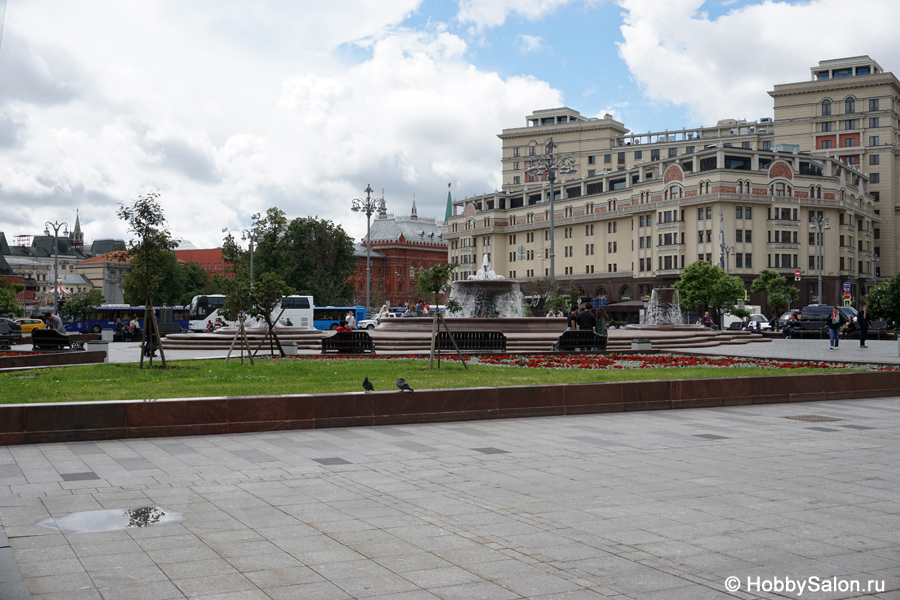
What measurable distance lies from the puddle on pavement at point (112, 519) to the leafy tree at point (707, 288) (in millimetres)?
47367

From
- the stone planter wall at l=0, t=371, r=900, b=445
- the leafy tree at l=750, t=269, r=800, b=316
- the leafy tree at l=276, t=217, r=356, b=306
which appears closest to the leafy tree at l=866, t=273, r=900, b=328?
the stone planter wall at l=0, t=371, r=900, b=445

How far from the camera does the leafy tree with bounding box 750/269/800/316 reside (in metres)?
64.8

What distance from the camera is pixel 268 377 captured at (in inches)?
629

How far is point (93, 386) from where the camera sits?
13.7 metres

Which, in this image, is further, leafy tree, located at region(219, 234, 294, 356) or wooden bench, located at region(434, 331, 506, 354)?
wooden bench, located at region(434, 331, 506, 354)

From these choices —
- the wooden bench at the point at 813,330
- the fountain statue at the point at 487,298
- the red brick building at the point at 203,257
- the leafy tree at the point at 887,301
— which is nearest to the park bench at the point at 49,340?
the fountain statue at the point at 487,298

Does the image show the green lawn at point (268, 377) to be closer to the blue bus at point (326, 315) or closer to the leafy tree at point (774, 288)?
the blue bus at point (326, 315)

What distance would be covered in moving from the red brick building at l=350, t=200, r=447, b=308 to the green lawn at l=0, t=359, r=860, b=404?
109m

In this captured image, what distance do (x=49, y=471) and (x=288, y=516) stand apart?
3284mm

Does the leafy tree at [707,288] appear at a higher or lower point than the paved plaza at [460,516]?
higher

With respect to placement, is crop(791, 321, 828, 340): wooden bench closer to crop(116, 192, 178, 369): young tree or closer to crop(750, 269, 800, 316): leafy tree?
crop(750, 269, 800, 316): leafy tree

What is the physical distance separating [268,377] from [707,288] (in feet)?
135

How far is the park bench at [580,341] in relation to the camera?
23.5 metres

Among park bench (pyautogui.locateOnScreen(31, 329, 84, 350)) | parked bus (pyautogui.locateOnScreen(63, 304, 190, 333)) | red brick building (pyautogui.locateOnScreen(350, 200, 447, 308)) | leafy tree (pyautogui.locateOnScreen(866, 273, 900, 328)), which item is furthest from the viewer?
red brick building (pyautogui.locateOnScreen(350, 200, 447, 308))
